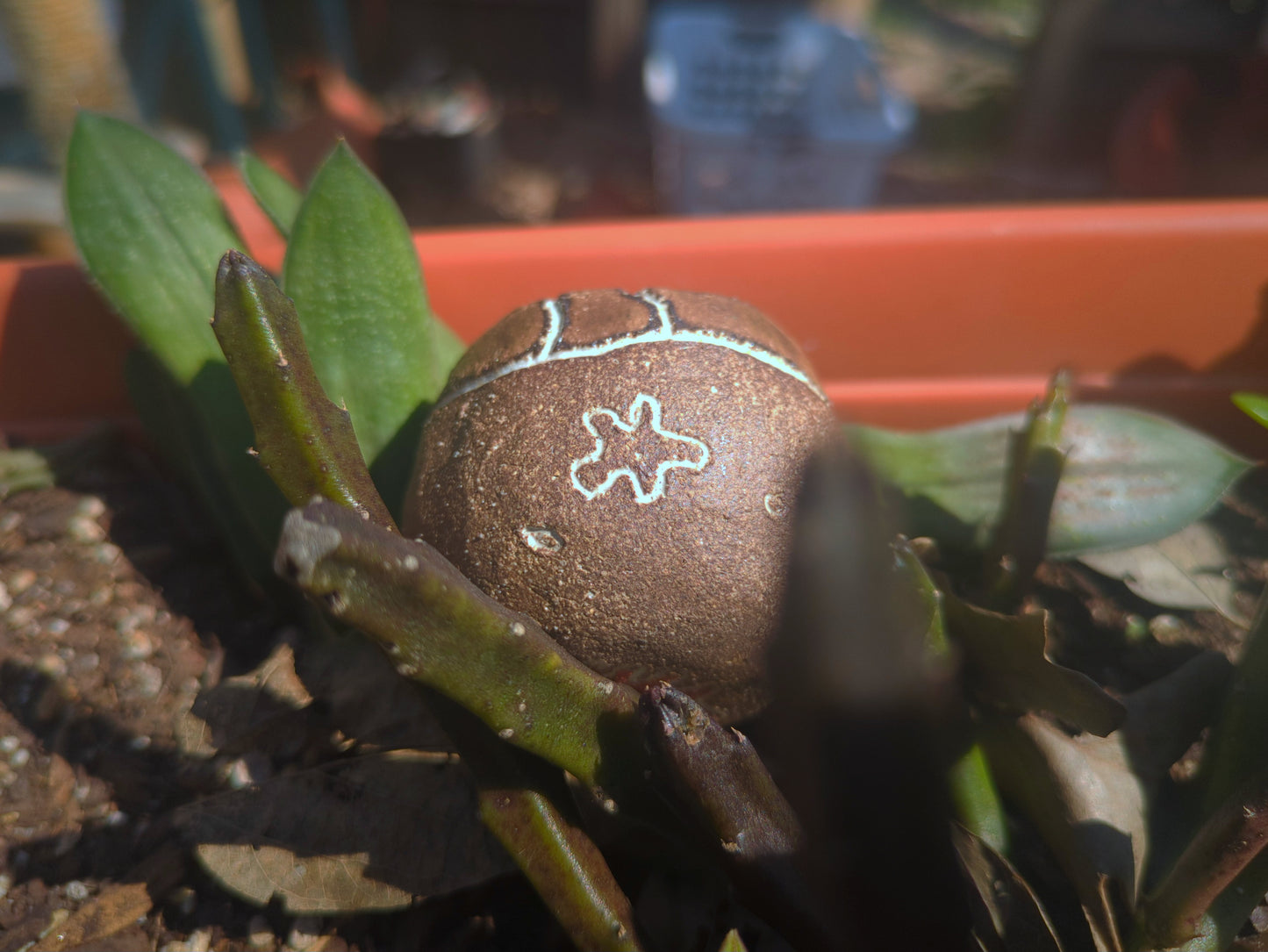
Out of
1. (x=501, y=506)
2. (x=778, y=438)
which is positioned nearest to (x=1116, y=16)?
(x=778, y=438)

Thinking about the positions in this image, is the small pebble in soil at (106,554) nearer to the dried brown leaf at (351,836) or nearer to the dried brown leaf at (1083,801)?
the dried brown leaf at (351,836)

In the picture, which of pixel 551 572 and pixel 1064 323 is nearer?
pixel 551 572

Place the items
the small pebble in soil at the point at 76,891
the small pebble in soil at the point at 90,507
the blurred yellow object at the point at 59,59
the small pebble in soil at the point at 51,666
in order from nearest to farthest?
the small pebble in soil at the point at 76,891 → the small pebble in soil at the point at 51,666 → the small pebble in soil at the point at 90,507 → the blurred yellow object at the point at 59,59

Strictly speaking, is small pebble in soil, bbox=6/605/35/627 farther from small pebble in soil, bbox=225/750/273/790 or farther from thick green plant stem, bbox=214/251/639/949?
thick green plant stem, bbox=214/251/639/949

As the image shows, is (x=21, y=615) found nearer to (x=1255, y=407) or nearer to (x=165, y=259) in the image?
(x=165, y=259)

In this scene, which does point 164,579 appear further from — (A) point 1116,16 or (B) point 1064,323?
(A) point 1116,16

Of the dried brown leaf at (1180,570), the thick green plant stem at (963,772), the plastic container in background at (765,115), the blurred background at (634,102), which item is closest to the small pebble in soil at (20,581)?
the blurred background at (634,102)
